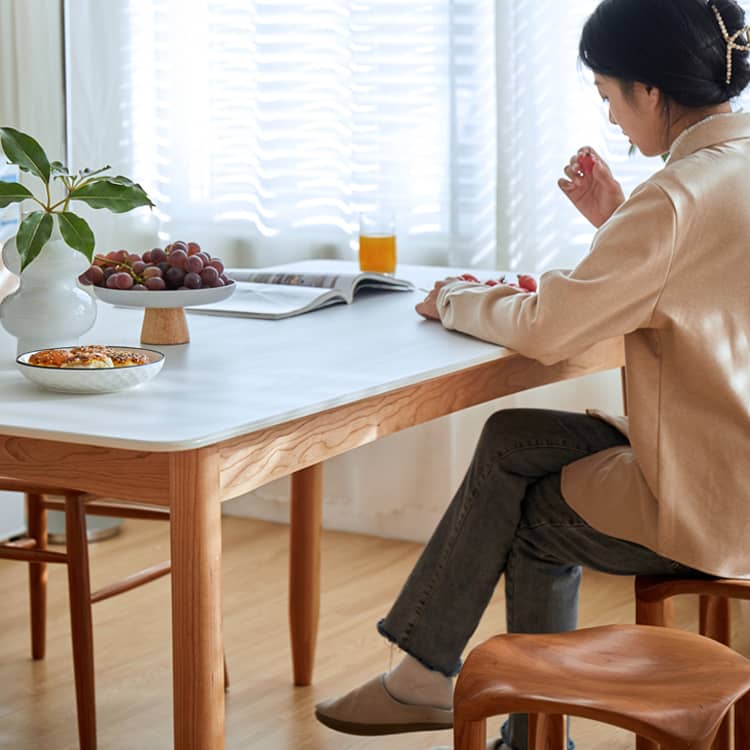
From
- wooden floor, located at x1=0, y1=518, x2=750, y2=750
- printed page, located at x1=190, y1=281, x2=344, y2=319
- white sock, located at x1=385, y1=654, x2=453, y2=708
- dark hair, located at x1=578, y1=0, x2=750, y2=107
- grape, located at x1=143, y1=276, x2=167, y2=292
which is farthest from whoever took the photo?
wooden floor, located at x1=0, y1=518, x2=750, y2=750

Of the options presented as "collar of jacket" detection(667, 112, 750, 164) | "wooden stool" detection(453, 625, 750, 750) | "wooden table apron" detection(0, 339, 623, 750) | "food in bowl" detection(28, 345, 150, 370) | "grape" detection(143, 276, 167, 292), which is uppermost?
"collar of jacket" detection(667, 112, 750, 164)

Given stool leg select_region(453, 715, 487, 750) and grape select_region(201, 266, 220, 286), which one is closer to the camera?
stool leg select_region(453, 715, 487, 750)

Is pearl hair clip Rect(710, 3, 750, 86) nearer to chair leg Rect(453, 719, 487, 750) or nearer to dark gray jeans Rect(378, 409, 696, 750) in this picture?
dark gray jeans Rect(378, 409, 696, 750)

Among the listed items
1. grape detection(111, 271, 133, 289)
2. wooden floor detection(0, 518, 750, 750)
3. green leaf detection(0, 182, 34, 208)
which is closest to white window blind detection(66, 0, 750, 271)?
wooden floor detection(0, 518, 750, 750)

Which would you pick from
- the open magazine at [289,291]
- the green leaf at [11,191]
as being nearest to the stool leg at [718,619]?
the open magazine at [289,291]

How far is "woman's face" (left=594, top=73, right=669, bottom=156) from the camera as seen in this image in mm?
1824

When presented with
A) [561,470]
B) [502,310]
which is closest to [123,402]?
[502,310]

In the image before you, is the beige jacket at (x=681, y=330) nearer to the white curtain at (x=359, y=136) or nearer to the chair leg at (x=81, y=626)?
the chair leg at (x=81, y=626)

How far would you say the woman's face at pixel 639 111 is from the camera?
1.82 meters

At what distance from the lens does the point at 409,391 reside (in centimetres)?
175

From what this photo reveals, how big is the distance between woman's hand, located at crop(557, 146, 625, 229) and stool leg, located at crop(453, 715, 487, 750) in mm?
944

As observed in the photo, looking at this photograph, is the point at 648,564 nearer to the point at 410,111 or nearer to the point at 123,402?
the point at 123,402

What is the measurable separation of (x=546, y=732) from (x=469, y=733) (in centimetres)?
27

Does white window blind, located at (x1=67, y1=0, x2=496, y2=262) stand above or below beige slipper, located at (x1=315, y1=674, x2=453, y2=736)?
above
